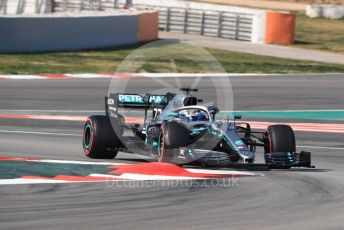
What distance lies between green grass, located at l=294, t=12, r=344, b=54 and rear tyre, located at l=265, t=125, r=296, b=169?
24.9m

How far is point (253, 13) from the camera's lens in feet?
128

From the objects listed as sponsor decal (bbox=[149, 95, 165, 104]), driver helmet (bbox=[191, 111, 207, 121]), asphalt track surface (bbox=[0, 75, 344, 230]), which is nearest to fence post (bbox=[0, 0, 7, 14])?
asphalt track surface (bbox=[0, 75, 344, 230])

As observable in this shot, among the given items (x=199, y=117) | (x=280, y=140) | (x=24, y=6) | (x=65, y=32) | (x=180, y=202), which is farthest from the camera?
(x=24, y=6)

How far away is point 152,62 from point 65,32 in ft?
10.1

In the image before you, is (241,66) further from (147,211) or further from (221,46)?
(147,211)

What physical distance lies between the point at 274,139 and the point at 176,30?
91.5ft

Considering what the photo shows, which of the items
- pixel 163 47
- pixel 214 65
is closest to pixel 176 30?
pixel 163 47

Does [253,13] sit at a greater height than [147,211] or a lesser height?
greater

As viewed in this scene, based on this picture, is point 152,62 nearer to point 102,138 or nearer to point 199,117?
point 102,138

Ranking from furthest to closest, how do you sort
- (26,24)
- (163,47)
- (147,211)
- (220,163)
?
1. (163,47)
2. (26,24)
3. (220,163)
4. (147,211)

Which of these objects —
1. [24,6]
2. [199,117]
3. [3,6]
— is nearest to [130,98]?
[199,117]

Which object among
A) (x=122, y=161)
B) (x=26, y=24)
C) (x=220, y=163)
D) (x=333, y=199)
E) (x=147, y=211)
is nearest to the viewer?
(x=147, y=211)

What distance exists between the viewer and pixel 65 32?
3253 centimetres

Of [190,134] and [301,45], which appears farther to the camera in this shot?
[301,45]
